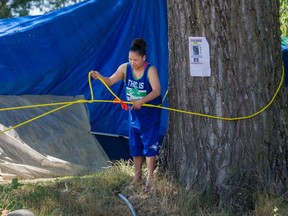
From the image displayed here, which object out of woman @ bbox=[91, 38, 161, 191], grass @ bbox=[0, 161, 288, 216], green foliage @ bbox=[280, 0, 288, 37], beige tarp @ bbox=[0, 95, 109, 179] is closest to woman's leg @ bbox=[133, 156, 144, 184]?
woman @ bbox=[91, 38, 161, 191]

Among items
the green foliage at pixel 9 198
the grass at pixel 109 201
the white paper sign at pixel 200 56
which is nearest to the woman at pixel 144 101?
the grass at pixel 109 201

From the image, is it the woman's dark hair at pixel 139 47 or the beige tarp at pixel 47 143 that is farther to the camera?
the beige tarp at pixel 47 143

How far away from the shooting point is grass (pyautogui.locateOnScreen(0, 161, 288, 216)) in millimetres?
4707

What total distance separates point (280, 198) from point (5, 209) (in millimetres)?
2279

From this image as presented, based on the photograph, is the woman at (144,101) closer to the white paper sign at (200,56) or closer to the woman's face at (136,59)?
the woman's face at (136,59)

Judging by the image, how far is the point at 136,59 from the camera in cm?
517

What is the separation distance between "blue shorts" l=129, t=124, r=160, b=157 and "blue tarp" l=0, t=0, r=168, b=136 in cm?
204

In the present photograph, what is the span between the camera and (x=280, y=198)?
15.8 feet

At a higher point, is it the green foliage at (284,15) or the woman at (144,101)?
the green foliage at (284,15)

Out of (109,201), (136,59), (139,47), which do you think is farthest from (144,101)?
(109,201)

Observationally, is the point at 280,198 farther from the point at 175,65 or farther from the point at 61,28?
the point at 61,28

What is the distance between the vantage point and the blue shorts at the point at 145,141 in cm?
524

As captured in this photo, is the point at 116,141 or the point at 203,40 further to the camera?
the point at 116,141

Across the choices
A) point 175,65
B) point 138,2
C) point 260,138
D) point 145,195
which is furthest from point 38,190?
point 138,2
